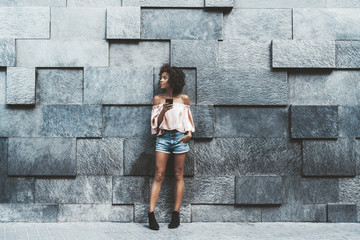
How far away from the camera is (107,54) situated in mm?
5000

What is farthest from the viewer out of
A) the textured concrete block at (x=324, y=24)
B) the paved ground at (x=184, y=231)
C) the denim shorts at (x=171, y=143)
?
the textured concrete block at (x=324, y=24)

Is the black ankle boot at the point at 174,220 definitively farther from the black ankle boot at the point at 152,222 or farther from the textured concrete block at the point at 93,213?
the textured concrete block at the point at 93,213

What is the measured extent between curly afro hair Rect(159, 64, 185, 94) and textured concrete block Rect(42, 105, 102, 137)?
1.14m

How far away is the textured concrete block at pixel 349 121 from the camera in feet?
16.4

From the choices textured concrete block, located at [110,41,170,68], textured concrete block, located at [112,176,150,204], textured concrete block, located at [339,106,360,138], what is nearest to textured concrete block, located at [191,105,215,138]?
textured concrete block, located at [110,41,170,68]

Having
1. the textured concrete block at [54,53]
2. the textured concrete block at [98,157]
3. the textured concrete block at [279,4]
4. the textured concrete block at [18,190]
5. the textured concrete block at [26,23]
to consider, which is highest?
the textured concrete block at [279,4]

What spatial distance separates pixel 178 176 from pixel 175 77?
4.51 feet

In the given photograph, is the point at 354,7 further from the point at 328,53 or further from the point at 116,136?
the point at 116,136

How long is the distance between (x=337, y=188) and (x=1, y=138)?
502cm

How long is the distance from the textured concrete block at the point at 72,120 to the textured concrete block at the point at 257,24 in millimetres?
2313

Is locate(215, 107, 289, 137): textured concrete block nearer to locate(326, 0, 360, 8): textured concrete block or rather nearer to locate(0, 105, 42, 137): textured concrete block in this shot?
locate(326, 0, 360, 8): textured concrete block

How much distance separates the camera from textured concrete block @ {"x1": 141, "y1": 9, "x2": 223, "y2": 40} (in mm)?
5016

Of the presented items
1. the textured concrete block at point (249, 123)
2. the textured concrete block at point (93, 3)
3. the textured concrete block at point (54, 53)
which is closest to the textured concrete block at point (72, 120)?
the textured concrete block at point (54, 53)

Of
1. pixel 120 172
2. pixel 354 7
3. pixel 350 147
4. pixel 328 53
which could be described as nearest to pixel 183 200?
pixel 120 172
